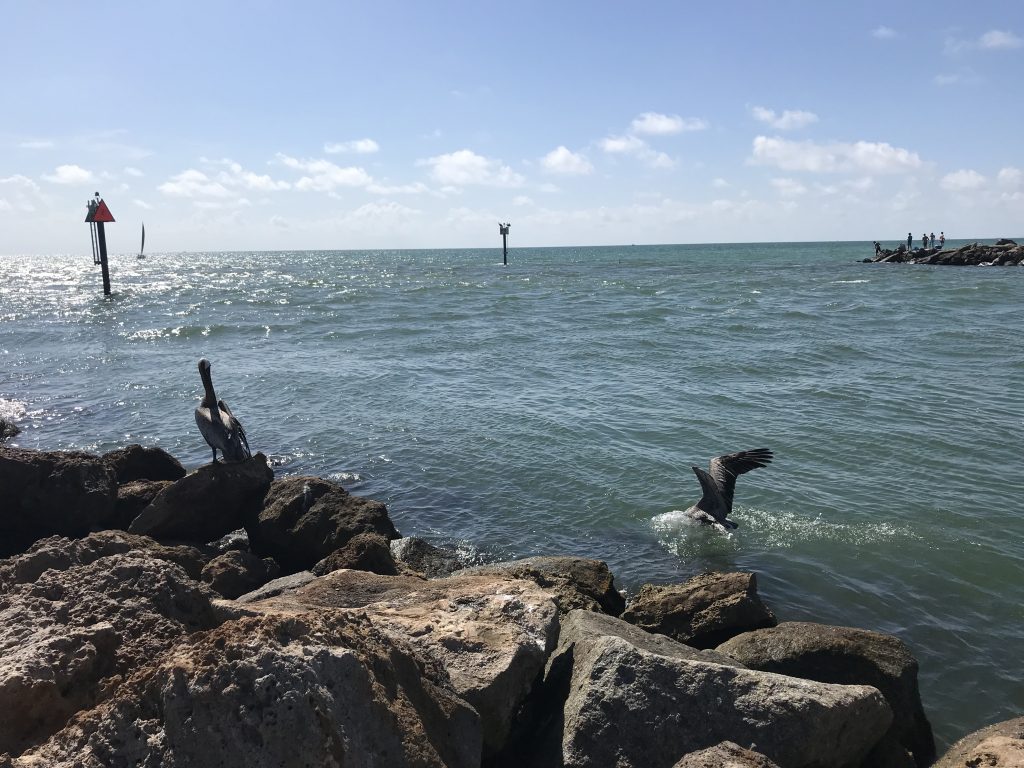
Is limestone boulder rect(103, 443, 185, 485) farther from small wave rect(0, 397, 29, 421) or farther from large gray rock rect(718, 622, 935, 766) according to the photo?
large gray rock rect(718, 622, 935, 766)

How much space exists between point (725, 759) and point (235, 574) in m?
5.18

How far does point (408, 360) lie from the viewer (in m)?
22.6

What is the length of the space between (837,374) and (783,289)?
86.9 ft

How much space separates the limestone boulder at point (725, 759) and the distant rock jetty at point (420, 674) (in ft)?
0.04

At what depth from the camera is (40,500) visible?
8.51m

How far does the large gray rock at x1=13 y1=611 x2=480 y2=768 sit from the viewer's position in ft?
9.50

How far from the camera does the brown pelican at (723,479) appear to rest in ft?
31.0

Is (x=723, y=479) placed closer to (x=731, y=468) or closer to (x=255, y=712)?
(x=731, y=468)

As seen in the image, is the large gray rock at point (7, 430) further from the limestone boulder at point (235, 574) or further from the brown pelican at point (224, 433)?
the limestone boulder at point (235, 574)

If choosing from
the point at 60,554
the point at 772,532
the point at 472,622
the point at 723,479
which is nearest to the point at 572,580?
the point at 472,622

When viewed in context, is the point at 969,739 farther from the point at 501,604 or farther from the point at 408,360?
the point at 408,360

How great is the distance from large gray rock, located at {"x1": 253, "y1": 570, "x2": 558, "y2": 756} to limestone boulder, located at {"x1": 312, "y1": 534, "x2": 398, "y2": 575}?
4.32 ft

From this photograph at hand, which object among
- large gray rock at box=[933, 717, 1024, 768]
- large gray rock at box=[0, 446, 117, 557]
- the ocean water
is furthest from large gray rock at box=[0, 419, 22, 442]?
large gray rock at box=[933, 717, 1024, 768]

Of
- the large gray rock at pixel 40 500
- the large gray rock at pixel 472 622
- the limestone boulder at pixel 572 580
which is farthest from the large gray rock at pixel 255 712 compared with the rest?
the large gray rock at pixel 40 500
